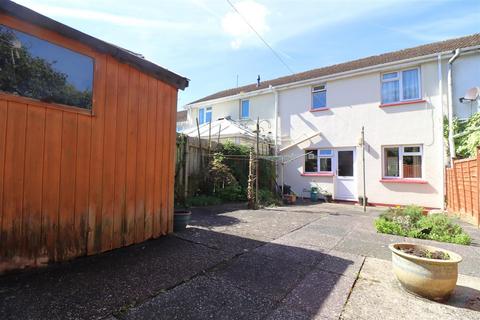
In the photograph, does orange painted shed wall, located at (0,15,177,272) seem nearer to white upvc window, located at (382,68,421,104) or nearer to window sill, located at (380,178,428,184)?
window sill, located at (380,178,428,184)

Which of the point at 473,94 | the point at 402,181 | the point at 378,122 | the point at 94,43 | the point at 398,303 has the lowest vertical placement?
the point at 398,303

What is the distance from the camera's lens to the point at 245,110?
16.1m

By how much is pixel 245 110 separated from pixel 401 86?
809 centimetres

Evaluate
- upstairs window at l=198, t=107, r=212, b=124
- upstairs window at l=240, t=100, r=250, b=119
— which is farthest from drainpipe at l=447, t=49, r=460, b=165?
upstairs window at l=198, t=107, r=212, b=124

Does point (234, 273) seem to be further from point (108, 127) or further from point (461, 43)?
point (461, 43)

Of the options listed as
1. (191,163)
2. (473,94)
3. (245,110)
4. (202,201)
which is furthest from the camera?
(245,110)

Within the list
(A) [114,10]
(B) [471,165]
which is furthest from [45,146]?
(B) [471,165]

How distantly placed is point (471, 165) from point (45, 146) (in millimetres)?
9544

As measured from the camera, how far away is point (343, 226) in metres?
7.08

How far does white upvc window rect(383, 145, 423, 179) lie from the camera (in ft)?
34.7

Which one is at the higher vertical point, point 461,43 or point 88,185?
point 461,43

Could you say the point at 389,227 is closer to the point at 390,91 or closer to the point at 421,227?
the point at 421,227

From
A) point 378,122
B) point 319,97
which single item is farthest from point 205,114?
point 378,122

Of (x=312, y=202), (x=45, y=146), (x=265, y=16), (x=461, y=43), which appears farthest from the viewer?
(x=312, y=202)
